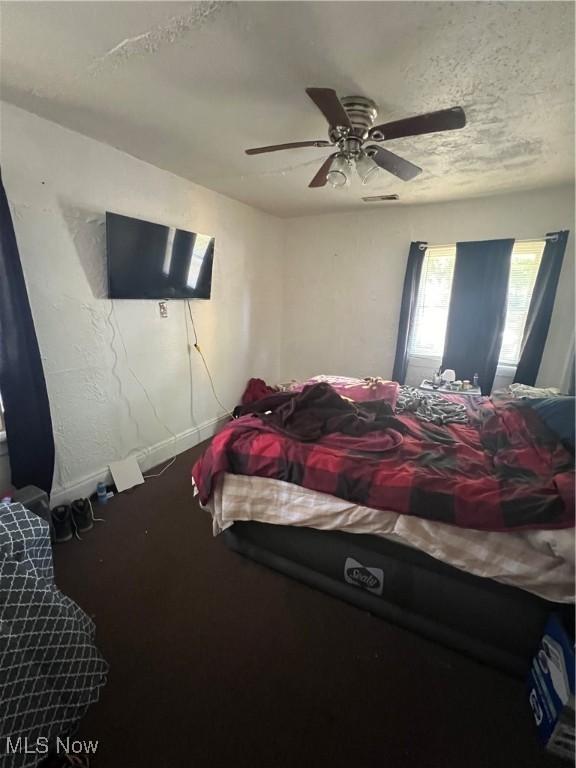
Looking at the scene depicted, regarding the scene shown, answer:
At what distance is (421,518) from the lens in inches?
51.8

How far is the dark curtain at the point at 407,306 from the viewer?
3277 mm

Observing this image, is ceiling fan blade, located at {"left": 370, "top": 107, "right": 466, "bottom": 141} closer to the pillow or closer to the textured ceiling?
the textured ceiling

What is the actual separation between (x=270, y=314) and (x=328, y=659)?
3.40 meters

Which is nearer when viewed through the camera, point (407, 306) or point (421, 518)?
point (421, 518)

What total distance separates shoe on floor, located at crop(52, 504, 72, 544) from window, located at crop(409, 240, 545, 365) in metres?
3.30

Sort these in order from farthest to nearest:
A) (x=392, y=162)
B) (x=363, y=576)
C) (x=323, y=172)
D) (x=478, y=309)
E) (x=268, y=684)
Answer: (x=478, y=309) < (x=323, y=172) < (x=392, y=162) < (x=363, y=576) < (x=268, y=684)

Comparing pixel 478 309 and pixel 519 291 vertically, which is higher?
pixel 519 291

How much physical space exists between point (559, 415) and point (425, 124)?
1.33 meters

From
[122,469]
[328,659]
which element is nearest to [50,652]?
[328,659]

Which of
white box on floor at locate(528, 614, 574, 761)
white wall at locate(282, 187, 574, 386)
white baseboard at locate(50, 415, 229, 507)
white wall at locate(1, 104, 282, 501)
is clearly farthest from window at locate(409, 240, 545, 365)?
white box on floor at locate(528, 614, 574, 761)

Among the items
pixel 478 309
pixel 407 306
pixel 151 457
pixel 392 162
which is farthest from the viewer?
pixel 407 306

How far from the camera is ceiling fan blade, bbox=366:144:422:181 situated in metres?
1.63

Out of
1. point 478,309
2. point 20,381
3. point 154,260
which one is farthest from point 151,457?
point 478,309

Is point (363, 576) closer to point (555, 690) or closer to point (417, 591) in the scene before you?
point (417, 591)
